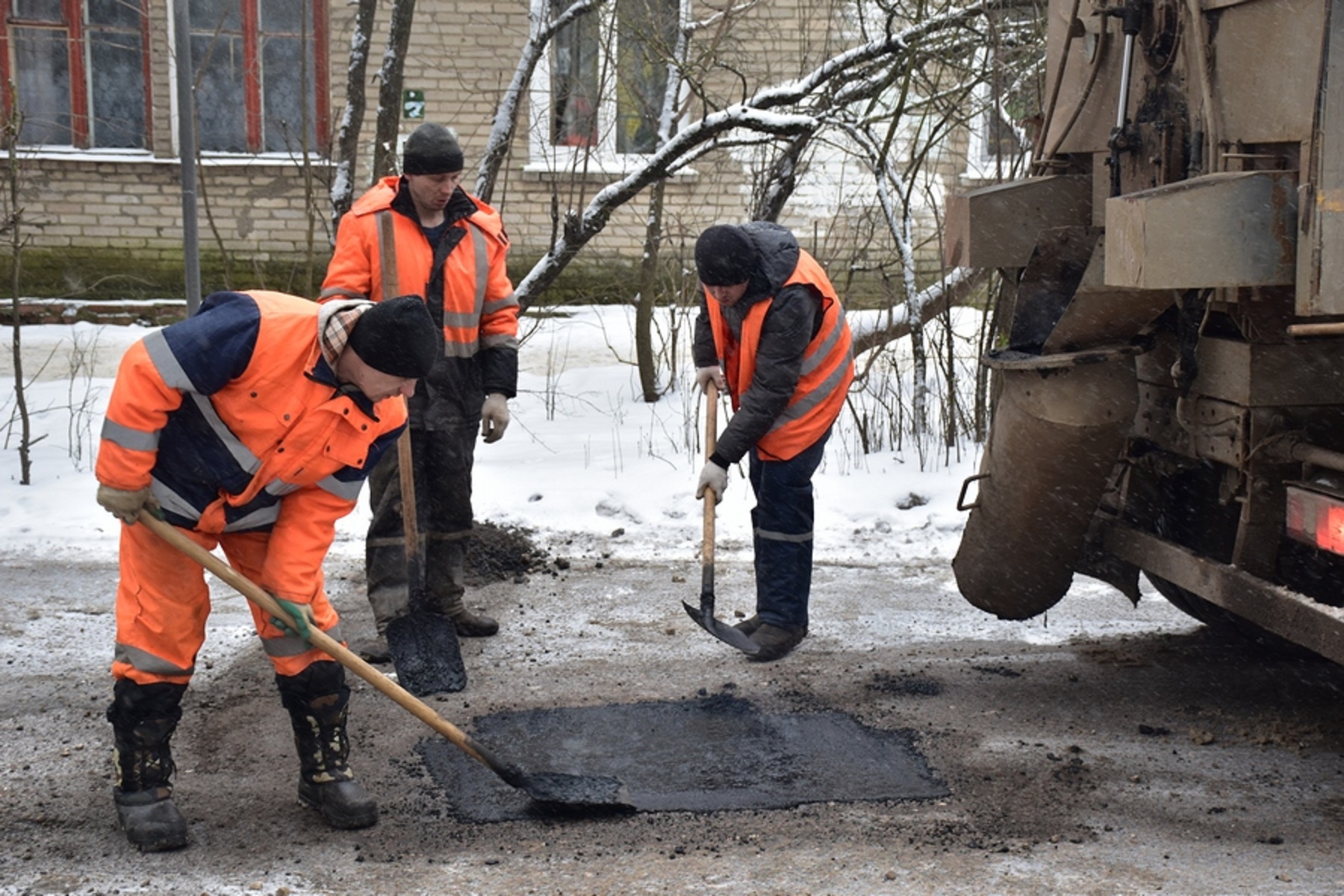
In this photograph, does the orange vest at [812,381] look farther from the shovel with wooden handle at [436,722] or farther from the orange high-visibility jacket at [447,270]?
the shovel with wooden handle at [436,722]

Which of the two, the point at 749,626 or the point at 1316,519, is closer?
the point at 1316,519

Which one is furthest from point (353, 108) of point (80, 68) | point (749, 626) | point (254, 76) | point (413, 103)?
point (80, 68)

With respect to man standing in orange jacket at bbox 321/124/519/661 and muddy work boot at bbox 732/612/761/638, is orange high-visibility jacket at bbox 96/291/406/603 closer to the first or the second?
man standing in orange jacket at bbox 321/124/519/661

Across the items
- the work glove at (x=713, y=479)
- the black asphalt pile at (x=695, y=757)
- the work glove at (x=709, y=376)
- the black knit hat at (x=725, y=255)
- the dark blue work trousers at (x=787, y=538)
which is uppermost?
the black knit hat at (x=725, y=255)

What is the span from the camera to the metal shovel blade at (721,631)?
438cm

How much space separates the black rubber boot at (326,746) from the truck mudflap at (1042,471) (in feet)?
6.56

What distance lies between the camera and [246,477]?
3.05m

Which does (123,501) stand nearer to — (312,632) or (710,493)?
(312,632)

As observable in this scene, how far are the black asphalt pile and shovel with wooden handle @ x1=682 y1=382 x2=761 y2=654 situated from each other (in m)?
0.29

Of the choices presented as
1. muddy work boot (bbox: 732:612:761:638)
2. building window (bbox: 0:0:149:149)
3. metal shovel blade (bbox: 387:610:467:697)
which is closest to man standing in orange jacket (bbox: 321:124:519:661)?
metal shovel blade (bbox: 387:610:467:697)

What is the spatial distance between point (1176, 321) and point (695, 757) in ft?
5.86

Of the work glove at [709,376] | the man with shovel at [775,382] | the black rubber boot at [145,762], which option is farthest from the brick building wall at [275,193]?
the black rubber boot at [145,762]

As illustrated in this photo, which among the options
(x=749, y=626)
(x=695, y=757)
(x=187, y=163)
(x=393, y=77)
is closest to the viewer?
(x=695, y=757)

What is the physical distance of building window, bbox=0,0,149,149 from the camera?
11875mm
